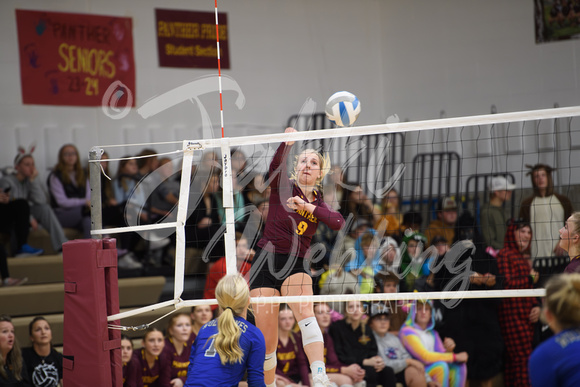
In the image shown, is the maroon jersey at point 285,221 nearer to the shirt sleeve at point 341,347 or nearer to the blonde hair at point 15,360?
the shirt sleeve at point 341,347

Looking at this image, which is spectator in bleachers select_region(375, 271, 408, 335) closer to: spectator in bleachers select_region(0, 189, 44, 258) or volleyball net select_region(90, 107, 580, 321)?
volleyball net select_region(90, 107, 580, 321)

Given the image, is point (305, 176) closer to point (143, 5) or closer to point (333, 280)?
point (333, 280)

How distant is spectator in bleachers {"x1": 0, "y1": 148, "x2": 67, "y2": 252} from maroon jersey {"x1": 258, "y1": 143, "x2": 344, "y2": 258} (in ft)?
14.4

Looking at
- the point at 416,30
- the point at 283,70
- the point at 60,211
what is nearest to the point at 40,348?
the point at 60,211

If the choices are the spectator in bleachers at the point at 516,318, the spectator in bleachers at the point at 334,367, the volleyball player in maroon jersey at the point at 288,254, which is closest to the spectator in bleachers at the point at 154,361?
the spectator in bleachers at the point at 334,367

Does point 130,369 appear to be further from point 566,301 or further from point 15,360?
point 566,301

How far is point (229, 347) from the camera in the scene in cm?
382

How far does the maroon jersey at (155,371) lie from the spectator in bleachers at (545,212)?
4369mm

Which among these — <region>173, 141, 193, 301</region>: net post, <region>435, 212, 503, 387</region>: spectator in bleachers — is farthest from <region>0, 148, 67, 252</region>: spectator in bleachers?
<region>435, 212, 503, 387</region>: spectator in bleachers

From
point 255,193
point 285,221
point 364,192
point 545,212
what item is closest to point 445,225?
point 545,212

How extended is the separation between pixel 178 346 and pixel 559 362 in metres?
4.47

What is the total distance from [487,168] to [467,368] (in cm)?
400

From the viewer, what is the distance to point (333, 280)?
7.16 metres

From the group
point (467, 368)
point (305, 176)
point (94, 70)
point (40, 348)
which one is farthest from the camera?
point (94, 70)
